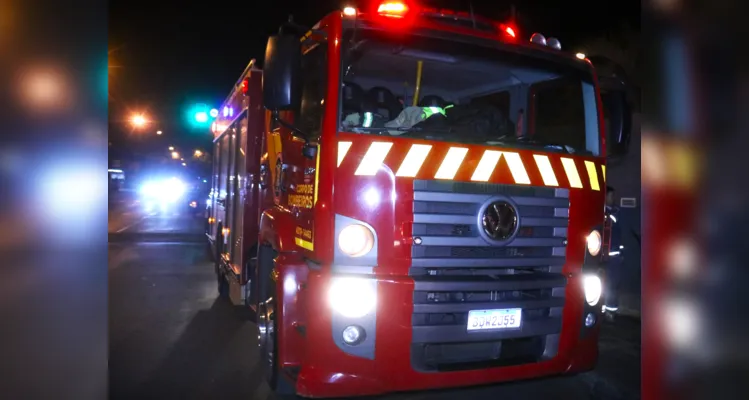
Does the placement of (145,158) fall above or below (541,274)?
above

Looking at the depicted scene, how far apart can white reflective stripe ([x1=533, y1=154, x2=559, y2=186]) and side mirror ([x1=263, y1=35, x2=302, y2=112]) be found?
177 centimetres

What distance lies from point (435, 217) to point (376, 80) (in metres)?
1.91

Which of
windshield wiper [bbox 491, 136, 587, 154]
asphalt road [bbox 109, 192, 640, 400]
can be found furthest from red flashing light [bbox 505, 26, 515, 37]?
asphalt road [bbox 109, 192, 640, 400]

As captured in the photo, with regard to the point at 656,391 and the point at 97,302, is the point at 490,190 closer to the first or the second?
the point at 656,391

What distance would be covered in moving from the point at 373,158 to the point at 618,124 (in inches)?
96.1

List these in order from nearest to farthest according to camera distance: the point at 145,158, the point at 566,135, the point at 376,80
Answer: the point at 566,135 → the point at 376,80 → the point at 145,158

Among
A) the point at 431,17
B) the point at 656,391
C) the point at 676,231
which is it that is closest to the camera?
the point at 676,231

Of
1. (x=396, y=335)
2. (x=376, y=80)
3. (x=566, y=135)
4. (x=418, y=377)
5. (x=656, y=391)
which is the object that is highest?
(x=376, y=80)

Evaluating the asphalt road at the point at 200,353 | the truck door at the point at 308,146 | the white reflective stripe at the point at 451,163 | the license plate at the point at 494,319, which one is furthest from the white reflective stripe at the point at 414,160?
the asphalt road at the point at 200,353

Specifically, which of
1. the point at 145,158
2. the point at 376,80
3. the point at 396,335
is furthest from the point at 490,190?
the point at 145,158

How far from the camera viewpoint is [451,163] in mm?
3600

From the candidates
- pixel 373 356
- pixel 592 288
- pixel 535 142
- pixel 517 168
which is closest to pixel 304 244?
pixel 373 356

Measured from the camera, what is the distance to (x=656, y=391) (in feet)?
6.07

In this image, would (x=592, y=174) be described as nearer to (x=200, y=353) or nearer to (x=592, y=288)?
(x=592, y=288)
